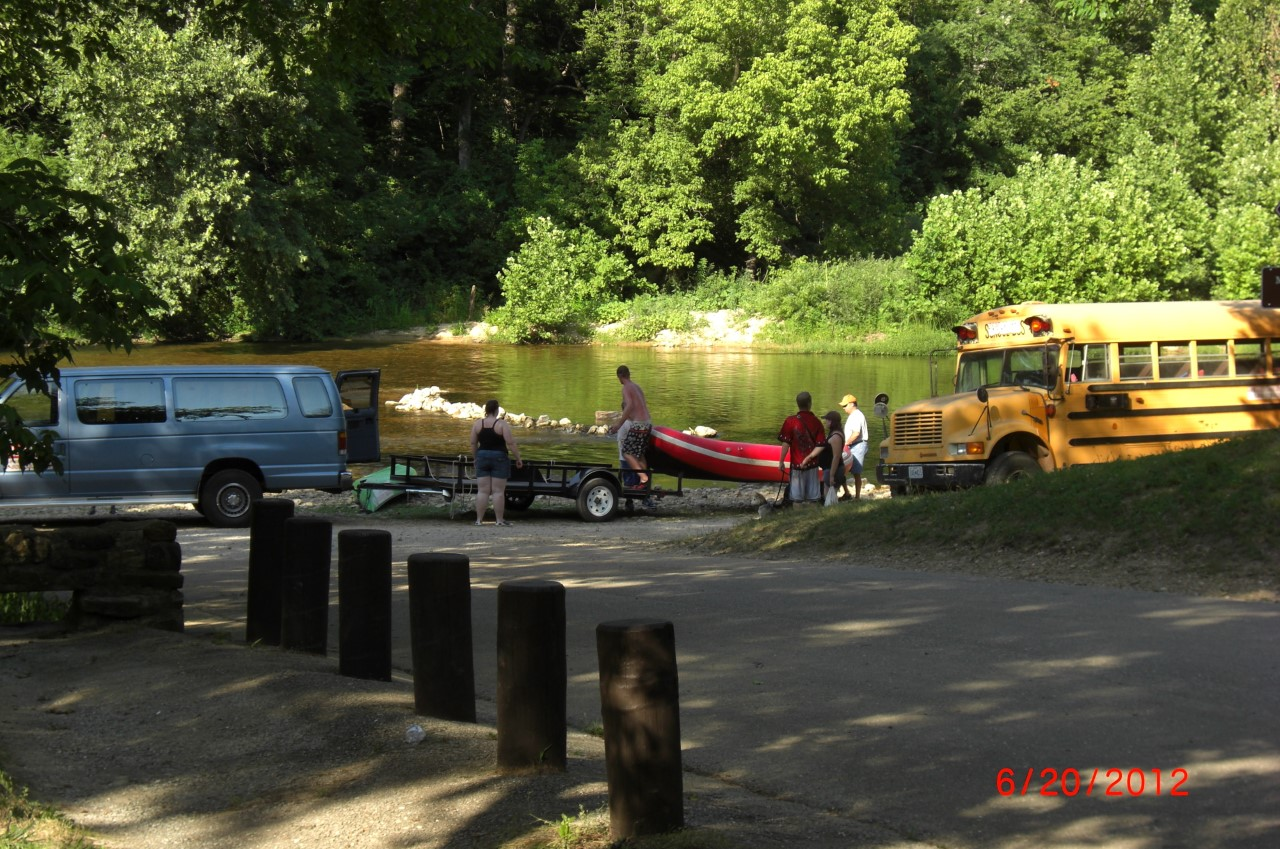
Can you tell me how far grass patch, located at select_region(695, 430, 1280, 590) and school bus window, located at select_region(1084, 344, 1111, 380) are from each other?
18.1 feet

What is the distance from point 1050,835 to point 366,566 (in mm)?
4076

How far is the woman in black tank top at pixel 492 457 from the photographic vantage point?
1908 cm

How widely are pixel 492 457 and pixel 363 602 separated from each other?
443 inches

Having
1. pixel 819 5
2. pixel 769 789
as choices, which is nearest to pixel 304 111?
pixel 819 5

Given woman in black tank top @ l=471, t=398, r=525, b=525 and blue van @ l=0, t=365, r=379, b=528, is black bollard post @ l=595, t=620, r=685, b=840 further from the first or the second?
blue van @ l=0, t=365, r=379, b=528

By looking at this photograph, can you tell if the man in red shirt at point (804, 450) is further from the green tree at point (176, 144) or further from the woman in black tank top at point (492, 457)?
the green tree at point (176, 144)

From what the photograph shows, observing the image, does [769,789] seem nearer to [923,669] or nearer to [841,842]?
[841,842]

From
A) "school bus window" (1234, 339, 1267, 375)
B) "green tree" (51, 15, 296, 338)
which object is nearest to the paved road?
"school bus window" (1234, 339, 1267, 375)

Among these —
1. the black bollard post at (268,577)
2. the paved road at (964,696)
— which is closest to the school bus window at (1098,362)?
the paved road at (964,696)

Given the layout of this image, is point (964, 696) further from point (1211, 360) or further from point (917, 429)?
point (1211, 360)

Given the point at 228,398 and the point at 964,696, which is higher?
the point at 228,398

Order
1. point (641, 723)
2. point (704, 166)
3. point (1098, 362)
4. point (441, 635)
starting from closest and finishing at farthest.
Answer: point (641, 723), point (441, 635), point (1098, 362), point (704, 166)

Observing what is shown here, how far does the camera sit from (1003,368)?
19.5m

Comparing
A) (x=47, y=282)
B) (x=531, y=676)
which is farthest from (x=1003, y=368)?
(x=531, y=676)
